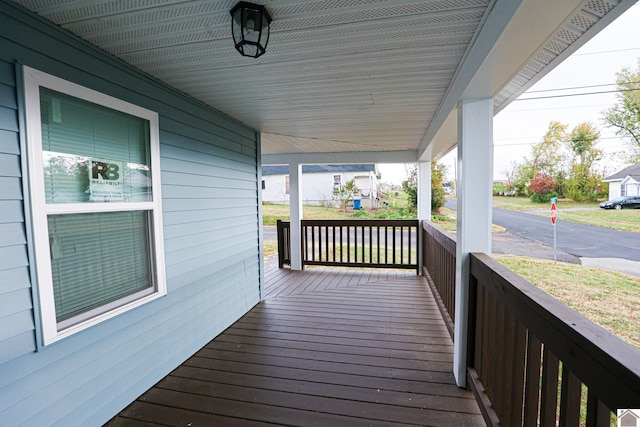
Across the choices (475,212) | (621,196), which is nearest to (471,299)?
(475,212)

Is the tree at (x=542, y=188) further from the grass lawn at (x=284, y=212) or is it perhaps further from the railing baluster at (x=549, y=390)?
the grass lawn at (x=284, y=212)

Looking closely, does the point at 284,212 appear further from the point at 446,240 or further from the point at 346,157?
the point at 446,240

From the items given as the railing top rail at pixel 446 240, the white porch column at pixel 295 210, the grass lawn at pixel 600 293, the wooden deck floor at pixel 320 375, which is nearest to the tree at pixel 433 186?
the white porch column at pixel 295 210

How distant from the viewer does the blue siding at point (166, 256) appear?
141 centimetres

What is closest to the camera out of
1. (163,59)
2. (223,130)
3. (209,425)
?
(209,425)

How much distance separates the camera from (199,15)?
4.78ft

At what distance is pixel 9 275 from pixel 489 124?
2.81 metres

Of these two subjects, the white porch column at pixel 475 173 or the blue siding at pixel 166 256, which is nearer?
the blue siding at pixel 166 256

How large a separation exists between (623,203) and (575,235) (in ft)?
1.26

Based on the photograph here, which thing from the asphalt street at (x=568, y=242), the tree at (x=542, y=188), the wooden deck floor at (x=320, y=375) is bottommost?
the wooden deck floor at (x=320, y=375)

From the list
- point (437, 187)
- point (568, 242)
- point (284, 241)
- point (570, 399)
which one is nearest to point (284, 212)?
point (437, 187)

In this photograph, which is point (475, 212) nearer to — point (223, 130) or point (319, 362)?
point (319, 362)

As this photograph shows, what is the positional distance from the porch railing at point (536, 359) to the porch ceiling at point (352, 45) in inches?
43.8

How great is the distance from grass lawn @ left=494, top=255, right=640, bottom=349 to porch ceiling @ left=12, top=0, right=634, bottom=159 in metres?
1.15
